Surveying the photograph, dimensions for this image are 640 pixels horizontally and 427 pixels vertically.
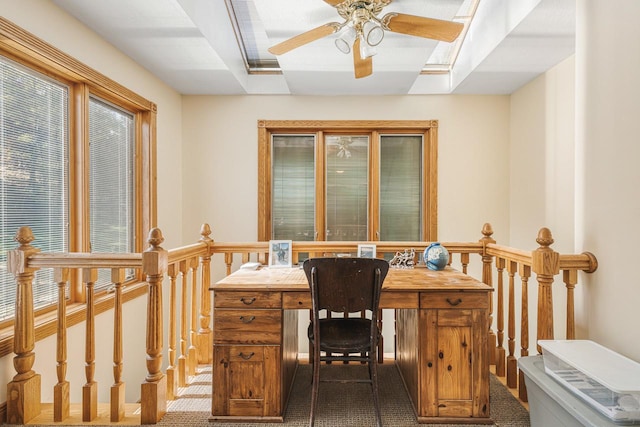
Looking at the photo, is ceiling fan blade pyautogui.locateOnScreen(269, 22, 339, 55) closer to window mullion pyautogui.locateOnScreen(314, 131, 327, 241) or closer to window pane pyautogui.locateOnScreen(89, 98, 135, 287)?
window pane pyautogui.locateOnScreen(89, 98, 135, 287)

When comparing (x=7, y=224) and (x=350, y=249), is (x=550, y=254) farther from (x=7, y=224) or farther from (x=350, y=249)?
(x=7, y=224)

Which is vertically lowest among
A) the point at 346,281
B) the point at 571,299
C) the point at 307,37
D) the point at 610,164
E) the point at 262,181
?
the point at 571,299

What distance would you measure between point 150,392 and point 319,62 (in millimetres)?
2680

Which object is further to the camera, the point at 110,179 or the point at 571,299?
the point at 110,179

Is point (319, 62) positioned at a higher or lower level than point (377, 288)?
higher

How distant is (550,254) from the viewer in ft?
6.09

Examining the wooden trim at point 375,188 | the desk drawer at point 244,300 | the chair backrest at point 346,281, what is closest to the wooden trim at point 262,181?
the wooden trim at point 375,188

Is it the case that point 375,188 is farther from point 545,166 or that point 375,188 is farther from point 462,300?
point 462,300

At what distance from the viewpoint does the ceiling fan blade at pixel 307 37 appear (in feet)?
6.55

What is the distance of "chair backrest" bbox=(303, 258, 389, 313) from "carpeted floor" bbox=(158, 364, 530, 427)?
2.22ft

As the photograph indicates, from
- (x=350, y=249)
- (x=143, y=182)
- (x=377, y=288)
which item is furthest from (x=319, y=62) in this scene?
(x=377, y=288)

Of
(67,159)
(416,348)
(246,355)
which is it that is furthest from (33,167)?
(416,348)

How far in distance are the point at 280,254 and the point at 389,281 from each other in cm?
87

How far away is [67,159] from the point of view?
246 centimetres
